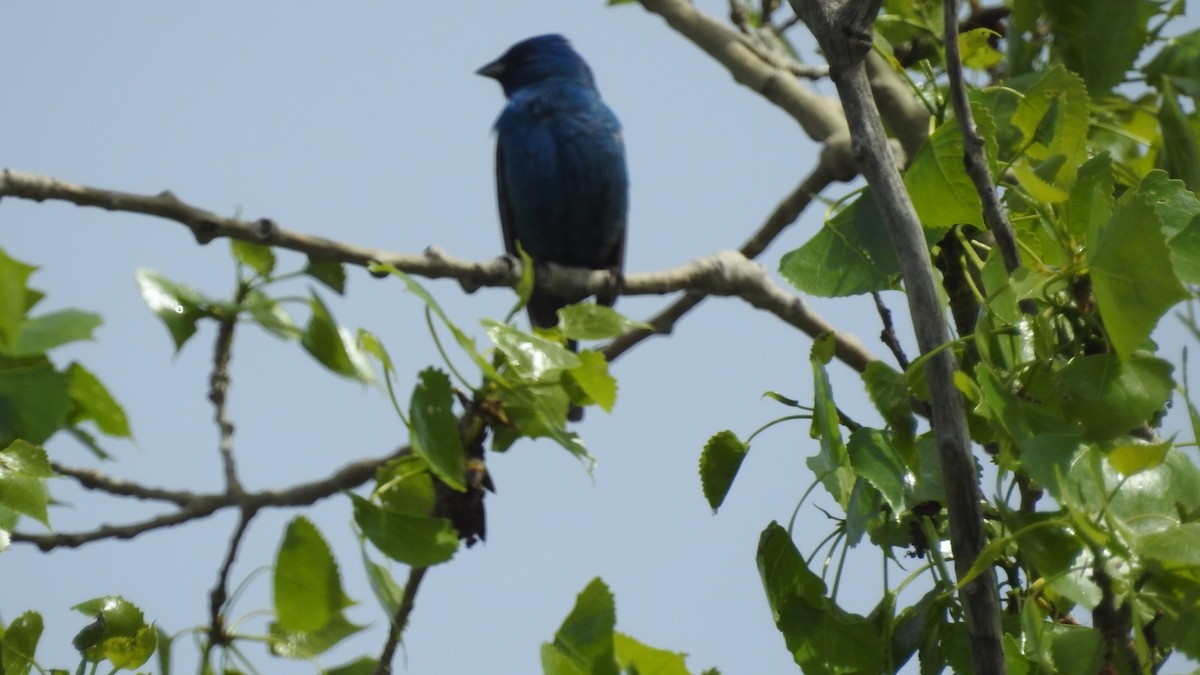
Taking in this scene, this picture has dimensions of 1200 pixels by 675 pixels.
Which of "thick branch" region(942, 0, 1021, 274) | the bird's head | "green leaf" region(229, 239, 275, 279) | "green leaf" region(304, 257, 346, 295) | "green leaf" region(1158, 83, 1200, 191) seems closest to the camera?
"thick branch" region(942, 0, 1021, 274)

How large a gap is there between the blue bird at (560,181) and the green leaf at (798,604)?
193 inches

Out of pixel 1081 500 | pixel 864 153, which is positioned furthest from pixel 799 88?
pixel 1081 500

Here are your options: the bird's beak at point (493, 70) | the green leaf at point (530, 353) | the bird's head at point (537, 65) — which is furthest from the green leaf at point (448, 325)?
the bird's beak at point (493, 70)

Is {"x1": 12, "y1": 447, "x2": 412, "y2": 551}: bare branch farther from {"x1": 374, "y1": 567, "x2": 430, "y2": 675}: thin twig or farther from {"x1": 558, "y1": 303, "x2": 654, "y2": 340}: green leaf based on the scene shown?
{"x1": 558, "y1": 303, "x2": 654, "y2": 340}: green leaf

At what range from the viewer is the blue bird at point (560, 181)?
735cm

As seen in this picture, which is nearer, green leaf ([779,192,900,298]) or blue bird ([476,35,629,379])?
green leaf ([779,192,900,298])

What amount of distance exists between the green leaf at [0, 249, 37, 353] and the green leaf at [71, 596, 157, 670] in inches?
21.3

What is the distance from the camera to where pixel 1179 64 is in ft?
10.5

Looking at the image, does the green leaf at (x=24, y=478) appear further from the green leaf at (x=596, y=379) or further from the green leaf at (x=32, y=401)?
the green leaf at (x=596, y=379)

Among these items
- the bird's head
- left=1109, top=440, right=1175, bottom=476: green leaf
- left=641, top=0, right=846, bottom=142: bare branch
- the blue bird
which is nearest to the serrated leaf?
left=1109, top=440, right=1175, bottom=476: green leaf

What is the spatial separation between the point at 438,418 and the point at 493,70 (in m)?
6.83

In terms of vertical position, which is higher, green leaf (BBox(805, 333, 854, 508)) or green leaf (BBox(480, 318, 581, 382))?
green leaf (BBox(480, 318, 581, 382))

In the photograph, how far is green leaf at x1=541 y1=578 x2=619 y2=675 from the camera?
204cm

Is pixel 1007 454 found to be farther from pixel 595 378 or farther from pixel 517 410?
pixel 517 410
